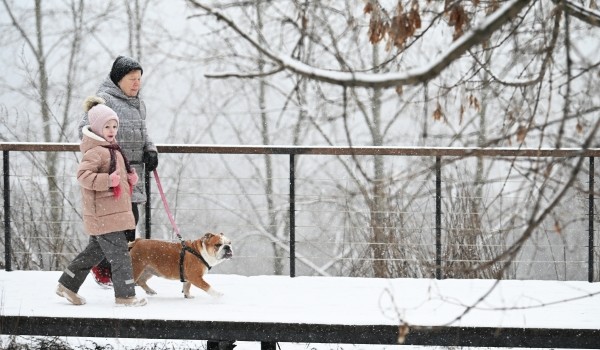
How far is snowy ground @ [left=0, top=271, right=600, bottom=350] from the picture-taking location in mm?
4289

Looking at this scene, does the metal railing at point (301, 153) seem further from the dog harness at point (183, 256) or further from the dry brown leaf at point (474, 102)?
the dry brown leaf at point (474, 102)

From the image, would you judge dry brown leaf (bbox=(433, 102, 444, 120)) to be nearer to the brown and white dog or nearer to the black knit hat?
the brown and white dog

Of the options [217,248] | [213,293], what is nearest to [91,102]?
[217,248]

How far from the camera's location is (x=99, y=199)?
4.61 metres

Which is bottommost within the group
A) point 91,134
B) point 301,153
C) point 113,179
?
point 113,179

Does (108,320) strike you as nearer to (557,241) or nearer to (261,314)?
(261,314)

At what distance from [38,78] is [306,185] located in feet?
17.9

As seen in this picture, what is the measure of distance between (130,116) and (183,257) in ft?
3.11

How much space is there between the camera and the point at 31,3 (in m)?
16.3

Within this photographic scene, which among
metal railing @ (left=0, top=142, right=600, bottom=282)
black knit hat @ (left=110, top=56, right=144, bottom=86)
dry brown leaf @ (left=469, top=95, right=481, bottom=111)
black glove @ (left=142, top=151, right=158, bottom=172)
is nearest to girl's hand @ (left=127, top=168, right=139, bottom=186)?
black glove @ (left=142, top=151, right=158, bottom=172)

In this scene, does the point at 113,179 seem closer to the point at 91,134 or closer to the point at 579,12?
the point at 91,134

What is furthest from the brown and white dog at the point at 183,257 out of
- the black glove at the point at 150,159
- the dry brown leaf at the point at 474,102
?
the dry brown leaf at the point at 474,102

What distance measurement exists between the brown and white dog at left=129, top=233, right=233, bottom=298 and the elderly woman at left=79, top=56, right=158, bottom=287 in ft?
1.02

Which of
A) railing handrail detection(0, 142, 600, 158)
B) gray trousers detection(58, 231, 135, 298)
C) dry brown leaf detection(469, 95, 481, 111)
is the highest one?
dry brown leaf detection(469, 95, 481, 111)
